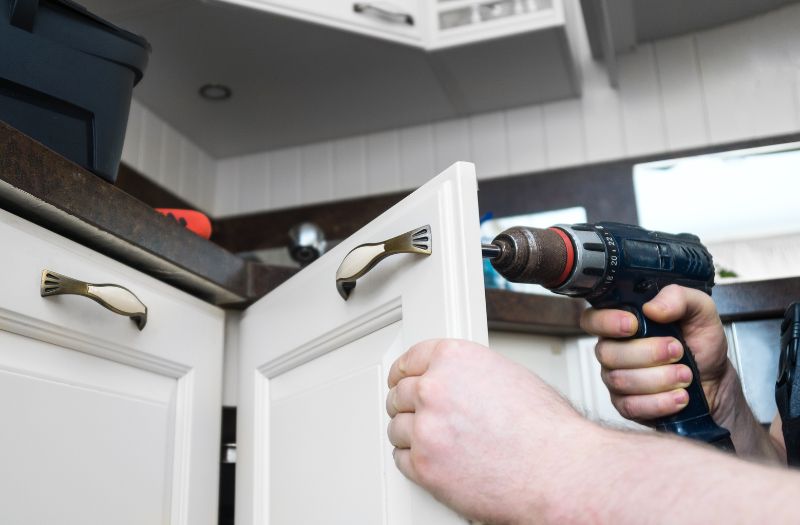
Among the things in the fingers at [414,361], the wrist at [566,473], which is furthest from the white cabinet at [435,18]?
the wrist at [566,473]

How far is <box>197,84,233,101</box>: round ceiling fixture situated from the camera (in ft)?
6.50

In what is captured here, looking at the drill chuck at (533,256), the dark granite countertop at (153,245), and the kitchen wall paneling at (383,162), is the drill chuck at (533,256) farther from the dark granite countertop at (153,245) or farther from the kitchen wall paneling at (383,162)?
the kitchen wall paneling at (383,162)

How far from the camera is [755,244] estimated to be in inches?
73.6

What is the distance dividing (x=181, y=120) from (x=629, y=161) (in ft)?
4.05

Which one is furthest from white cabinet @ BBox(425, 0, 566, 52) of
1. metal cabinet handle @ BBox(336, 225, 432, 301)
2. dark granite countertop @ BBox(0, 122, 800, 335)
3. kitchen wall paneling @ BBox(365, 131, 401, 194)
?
metal cabinet handle @ BBox(336, 225, 432, 301)

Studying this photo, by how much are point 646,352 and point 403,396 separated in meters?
0.38

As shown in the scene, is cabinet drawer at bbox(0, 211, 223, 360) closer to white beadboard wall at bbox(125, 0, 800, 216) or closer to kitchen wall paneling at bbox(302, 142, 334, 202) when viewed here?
white beadboard wall at bbox(125, 0, 800, 216)

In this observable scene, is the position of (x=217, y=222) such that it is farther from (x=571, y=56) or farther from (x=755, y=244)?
(x=755, y=244)

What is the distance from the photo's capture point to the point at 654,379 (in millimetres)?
876

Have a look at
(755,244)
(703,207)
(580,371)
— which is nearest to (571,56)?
(703,207)

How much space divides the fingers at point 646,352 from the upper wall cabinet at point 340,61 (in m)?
1.06

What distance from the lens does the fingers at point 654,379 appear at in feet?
2.86

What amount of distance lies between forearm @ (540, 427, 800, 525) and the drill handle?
349 millimetres

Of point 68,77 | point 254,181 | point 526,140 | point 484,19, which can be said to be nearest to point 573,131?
point 526,140
